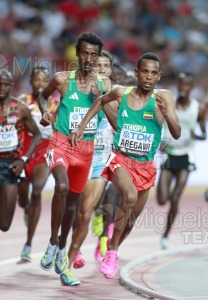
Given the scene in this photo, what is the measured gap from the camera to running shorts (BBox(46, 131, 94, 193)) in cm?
1045

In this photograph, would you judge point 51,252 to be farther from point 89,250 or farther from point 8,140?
point 89,250

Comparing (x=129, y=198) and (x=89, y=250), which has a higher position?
(x=129, y=198)

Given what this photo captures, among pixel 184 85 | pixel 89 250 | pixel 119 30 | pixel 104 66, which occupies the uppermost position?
pixel 119 30

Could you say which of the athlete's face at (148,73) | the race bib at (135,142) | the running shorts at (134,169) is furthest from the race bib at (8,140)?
the athlete's face at (148,73)

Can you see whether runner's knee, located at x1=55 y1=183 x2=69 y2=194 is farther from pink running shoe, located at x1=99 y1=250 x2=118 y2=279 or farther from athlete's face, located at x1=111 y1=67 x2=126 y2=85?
athlete's face, located at x1=111 y1=67 x2=126 y2=85

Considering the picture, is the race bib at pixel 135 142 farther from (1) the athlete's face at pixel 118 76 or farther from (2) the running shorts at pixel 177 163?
(2) the running shorts at pixel 177 163

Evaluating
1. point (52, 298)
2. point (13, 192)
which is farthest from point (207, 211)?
point (52, 298)

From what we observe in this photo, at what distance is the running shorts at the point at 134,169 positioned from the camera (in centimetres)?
1016

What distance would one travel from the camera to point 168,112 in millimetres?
9836

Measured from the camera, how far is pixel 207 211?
59.3 ft

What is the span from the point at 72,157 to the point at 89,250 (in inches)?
147

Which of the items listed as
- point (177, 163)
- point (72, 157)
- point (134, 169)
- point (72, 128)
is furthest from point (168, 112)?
point (177, 163)

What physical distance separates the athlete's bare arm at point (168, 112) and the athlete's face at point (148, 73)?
5.8 inches

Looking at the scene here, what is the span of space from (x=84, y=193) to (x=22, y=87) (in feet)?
32.9
